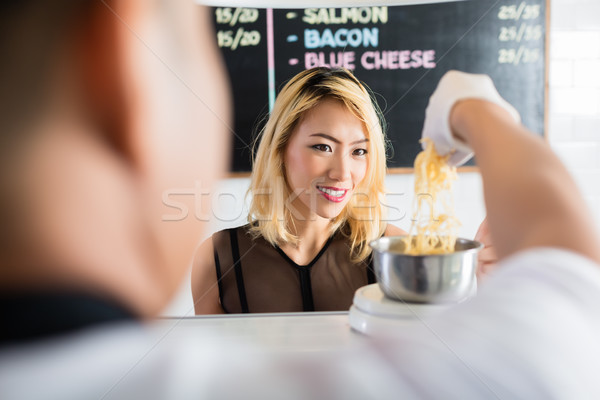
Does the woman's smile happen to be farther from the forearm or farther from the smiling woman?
the forearm

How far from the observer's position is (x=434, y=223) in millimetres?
403

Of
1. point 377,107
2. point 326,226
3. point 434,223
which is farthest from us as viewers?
point 377,107

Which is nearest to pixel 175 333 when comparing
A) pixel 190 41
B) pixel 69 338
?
pixel 69 338

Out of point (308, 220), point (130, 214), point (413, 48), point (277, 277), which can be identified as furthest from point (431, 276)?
point (413, 48)

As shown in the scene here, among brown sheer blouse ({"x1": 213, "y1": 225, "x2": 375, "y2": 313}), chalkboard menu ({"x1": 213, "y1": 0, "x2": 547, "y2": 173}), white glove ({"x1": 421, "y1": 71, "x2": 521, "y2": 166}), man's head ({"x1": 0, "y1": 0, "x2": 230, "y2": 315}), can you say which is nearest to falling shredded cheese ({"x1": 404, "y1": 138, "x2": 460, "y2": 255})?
white glove ({"x1": 421, "y1": 71, "x2": 521, "y2": 166})

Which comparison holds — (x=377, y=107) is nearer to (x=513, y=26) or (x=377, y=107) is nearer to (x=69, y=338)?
(x=513, y=26)

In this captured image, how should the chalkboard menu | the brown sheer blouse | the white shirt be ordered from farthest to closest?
the chalkboard menu
the brown sheer blouse
the white shirt

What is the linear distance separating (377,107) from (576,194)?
0.86 meters

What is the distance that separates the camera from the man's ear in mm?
206

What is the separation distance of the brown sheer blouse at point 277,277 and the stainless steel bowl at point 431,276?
46 centimetres

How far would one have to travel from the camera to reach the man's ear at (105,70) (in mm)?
206

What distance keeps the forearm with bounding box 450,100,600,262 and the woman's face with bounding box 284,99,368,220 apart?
594 millimetres

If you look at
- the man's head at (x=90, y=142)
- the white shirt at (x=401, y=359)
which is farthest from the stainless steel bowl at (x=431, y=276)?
the man's head at (x=90, y=142)

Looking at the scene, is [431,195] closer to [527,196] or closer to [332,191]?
[527,196]
